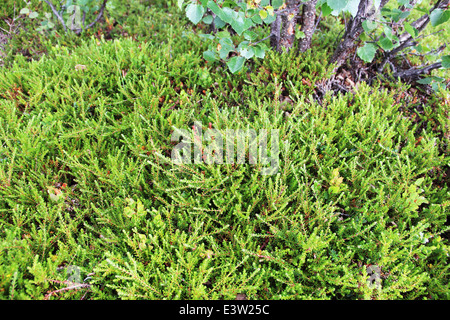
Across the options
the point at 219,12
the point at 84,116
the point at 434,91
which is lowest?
the point at 84,116

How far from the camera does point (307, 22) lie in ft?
9.82

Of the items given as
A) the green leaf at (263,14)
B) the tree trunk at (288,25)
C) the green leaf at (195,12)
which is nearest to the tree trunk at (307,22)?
the tree trunk at (288,25)

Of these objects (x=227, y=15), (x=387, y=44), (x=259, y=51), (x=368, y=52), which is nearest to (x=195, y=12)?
(x=227, y=15)

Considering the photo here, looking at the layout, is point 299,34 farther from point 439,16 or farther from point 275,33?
point 439,16

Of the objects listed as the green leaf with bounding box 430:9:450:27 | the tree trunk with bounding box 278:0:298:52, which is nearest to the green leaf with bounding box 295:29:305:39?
the tree trunk with bounding box 278:0:298:52

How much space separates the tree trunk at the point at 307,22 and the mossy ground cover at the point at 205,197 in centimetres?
38

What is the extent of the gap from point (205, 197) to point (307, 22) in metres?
2.27

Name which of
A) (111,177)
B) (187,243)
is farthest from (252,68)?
(187,243)

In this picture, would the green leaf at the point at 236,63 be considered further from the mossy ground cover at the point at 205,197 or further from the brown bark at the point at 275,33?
the brown bark at the point at 275,33

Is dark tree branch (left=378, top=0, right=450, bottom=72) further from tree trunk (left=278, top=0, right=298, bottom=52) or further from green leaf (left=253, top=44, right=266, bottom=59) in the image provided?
green leaf (left=253, top=44, right=266, bottom=59)

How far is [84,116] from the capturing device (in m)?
2.43

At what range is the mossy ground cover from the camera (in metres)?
1.61
